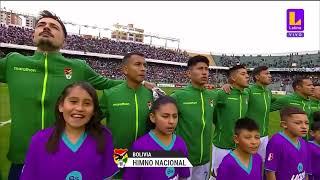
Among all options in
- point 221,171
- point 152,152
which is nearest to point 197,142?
point 221,171

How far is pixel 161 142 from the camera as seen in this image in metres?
3.83

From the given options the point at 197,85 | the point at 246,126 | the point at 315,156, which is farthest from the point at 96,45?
the point at 246,126

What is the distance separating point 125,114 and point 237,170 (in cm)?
147

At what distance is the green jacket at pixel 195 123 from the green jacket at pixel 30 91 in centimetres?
182

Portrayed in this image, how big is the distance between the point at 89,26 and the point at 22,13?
13434 millimetres

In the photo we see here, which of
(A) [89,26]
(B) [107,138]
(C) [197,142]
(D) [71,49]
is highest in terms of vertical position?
(A) [89,26]

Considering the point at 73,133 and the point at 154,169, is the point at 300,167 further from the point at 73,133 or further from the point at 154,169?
the point at 73,133

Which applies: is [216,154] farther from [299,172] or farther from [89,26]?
[89,26]

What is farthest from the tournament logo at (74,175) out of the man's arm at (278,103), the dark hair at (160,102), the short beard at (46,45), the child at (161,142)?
the man's arm at (278,103)

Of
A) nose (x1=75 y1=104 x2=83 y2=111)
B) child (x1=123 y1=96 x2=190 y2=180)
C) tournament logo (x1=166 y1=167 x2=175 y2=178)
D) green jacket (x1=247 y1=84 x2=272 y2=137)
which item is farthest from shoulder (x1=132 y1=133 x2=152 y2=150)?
green jacket (x1=247 y1=84 x2=272 y2=137)

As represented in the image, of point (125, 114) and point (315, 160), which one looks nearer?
point (125, 114)

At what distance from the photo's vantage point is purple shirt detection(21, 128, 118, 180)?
2740 mm

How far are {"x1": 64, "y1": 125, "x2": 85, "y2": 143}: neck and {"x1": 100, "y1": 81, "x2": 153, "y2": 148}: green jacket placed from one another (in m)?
1.26

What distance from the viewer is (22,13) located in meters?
55.7
